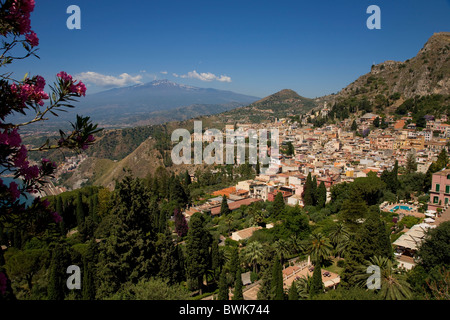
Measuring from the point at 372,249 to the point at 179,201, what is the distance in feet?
67.9

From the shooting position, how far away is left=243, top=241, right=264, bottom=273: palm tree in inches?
611

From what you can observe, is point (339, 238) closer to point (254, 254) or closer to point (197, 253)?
point (254, 254)

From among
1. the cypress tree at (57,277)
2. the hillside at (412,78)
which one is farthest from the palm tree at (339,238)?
the hillside at (412,78)

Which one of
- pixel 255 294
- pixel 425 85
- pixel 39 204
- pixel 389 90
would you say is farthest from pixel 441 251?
pixel 389 90

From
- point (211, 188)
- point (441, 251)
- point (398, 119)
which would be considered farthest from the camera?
point (398, 119)

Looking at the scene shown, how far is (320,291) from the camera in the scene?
441 inches

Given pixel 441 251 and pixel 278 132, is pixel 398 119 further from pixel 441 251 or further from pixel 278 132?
pixel 441 251

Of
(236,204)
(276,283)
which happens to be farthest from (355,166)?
(276,283)

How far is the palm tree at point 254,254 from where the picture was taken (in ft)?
50.9

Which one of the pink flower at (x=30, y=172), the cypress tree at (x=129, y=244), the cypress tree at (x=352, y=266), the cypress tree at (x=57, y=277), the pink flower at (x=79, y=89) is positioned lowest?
the cypress tree at (x=57, y=277)

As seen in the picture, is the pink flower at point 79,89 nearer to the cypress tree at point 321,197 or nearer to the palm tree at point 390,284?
the palm tree at point 390,284

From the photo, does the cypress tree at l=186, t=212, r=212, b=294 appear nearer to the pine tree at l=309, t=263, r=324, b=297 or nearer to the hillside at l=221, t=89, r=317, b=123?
the pine tree at l=309, t=263, r=324, b=297

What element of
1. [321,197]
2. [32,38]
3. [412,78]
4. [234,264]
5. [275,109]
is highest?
[412,78]

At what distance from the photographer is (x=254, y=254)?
15625 mm
